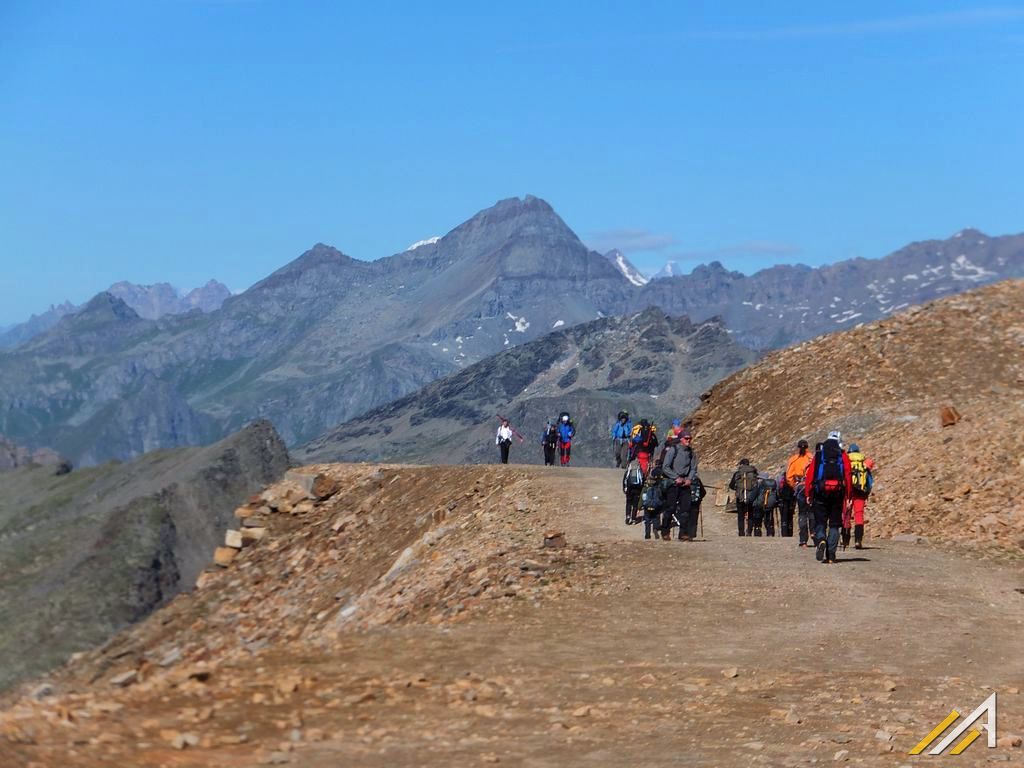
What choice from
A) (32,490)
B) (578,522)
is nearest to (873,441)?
(578,522)

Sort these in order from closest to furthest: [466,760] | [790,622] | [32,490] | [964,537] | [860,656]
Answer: [466,760] < [860,656] < [790,622] < [964,537] < [32,490]

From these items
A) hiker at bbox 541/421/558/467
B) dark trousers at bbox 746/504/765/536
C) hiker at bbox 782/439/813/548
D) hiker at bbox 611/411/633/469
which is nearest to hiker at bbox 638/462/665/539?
hiker at bbox 782/439/813/548

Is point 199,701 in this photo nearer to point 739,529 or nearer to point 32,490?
point 739,529

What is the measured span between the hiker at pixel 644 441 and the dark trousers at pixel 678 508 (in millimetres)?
4596

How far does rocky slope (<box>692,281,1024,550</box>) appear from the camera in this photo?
29.4m

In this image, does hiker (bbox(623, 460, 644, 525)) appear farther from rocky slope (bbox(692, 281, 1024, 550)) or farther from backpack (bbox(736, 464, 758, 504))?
rocky slope (bbox(692, 281, 1024, 550))

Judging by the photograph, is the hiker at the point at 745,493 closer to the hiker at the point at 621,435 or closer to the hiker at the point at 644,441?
the hiker at the point at 644,441

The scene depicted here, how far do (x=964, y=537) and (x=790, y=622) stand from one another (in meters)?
11.6

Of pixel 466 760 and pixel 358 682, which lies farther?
pixel 358 682

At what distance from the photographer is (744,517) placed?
2939 cm

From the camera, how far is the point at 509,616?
17.4 metres

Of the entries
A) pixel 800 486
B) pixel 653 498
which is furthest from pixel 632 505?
pixel 800 486

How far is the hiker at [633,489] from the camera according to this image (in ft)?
89.5

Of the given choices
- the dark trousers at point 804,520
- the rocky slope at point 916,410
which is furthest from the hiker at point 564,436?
the dark trousers at point 804,520
